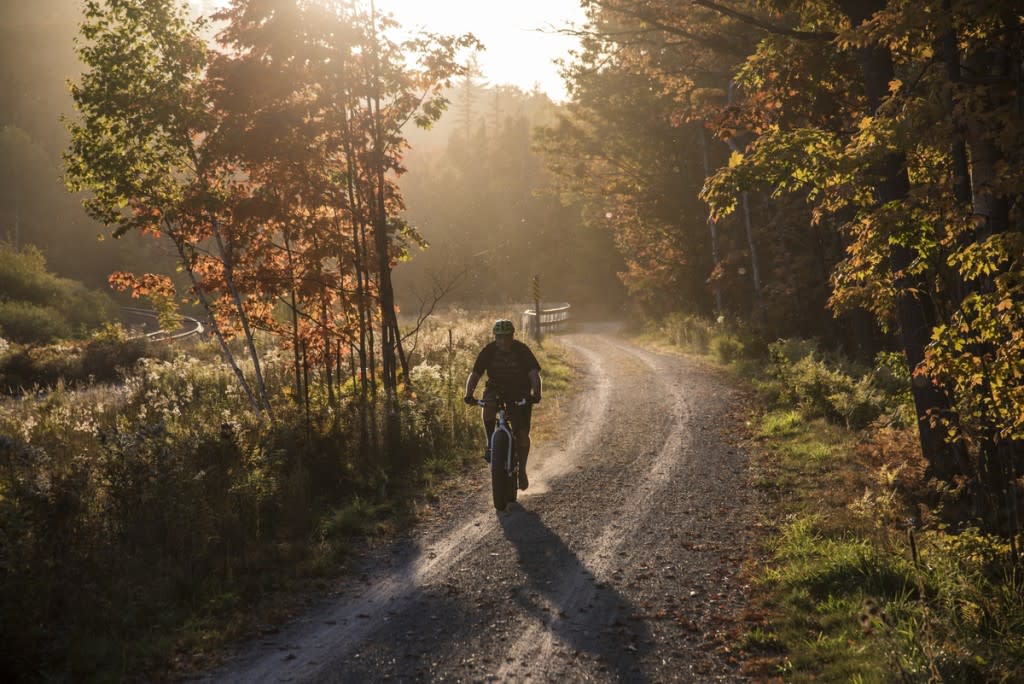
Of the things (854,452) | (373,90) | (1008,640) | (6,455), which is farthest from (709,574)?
(373,90)

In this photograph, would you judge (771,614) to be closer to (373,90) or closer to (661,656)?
(661,656)

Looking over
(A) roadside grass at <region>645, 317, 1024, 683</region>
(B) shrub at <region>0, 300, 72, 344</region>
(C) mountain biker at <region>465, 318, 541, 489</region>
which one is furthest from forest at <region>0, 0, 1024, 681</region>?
(B) shrub at <region>0, 300, 72, 344</region>

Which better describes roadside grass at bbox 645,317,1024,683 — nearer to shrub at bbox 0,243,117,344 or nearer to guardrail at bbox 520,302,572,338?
guardrail at bbox 520,302,572,338

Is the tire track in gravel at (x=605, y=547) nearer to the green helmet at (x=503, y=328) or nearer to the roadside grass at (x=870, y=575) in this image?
the roadside grass at (x=870, y=575)

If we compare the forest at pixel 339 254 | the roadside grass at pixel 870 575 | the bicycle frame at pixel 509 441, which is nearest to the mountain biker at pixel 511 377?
the bicycle frame at pixel 509 441

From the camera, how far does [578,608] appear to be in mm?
6520

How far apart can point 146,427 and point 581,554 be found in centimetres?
521

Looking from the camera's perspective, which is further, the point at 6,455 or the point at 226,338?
the point at 226,338

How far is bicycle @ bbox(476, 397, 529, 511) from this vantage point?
9.17 metres

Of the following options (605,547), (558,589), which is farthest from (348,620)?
(605,547)

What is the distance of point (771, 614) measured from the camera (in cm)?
635

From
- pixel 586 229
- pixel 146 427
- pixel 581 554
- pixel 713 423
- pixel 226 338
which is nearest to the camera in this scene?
pixel 581 554

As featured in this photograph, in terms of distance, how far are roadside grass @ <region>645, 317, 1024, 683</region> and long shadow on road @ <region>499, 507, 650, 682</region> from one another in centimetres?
93

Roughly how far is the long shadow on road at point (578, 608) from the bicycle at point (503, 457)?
97cm
